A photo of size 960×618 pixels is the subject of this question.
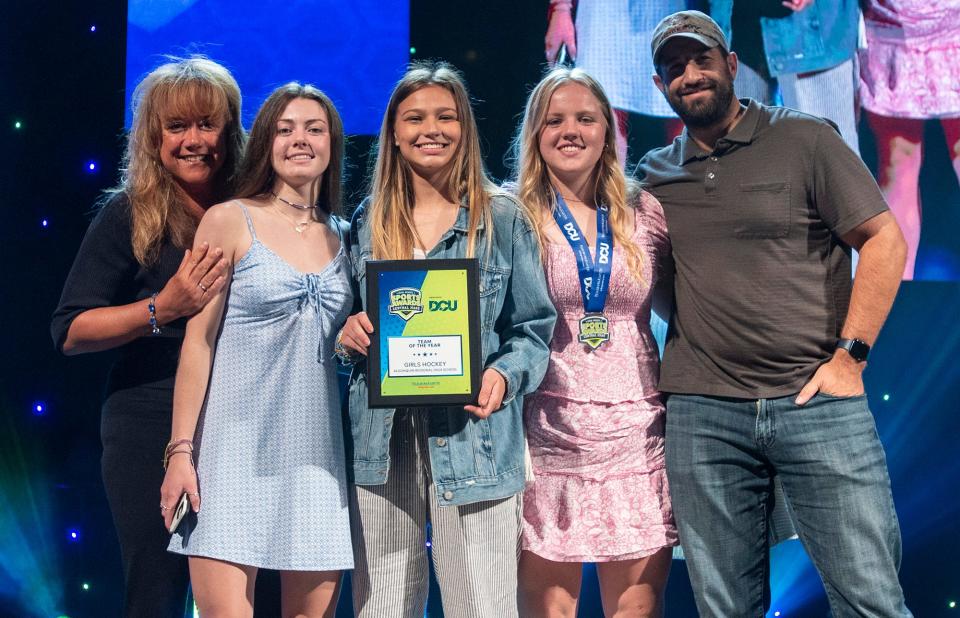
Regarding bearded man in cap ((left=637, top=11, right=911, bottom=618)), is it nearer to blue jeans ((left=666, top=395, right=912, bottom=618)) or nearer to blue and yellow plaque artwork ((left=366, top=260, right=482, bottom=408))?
blue jeans ((left=666, top=395, right=912, bottom=618))

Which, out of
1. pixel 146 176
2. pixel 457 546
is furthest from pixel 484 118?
pixel 457 546

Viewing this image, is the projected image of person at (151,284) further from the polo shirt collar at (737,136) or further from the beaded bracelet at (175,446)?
the polo shirt collar at (737,136)

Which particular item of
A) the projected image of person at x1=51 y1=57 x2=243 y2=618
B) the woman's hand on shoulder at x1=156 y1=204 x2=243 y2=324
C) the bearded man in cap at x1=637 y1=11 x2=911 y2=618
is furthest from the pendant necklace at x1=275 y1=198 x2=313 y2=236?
the bearded man in cap at x1=637 y1=11 x2=911 y2=618

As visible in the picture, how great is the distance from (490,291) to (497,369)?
0.23m

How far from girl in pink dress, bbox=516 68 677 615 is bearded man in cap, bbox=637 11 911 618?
94mm

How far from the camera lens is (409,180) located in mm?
2373

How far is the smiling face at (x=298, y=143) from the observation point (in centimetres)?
227

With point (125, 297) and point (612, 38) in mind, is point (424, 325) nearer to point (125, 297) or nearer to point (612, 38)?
point (125, 297)

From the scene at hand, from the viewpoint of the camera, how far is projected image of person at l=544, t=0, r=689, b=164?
3633mm

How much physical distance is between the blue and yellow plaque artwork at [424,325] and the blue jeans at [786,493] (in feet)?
2.57

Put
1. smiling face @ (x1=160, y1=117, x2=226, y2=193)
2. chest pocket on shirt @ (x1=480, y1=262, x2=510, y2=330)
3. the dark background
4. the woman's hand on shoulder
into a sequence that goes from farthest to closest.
Answer: 1. the dark background
2. smiling face @ (x1=160, y1=117, x2=226, y2=193)
3. chest pocket on shirt @ (x1=480, y1=262, x2=510, y2=330)
4. the woman's hand on shoulder

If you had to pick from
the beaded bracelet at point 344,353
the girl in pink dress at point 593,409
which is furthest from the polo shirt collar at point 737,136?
the beaded bracelet at point 344,353

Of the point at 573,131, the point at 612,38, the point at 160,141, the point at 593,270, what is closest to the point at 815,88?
the point at 612,38

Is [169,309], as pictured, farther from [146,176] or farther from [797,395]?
[797,395]
